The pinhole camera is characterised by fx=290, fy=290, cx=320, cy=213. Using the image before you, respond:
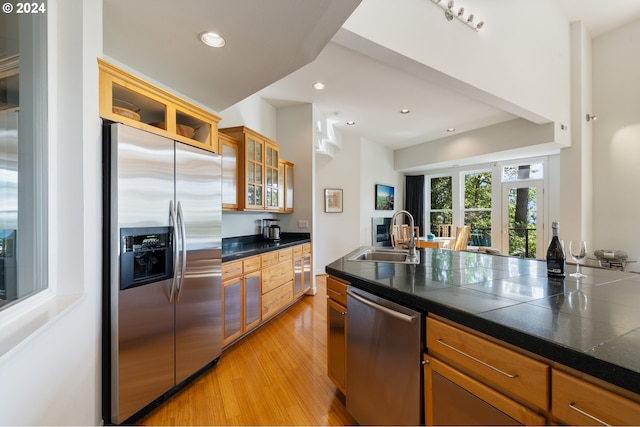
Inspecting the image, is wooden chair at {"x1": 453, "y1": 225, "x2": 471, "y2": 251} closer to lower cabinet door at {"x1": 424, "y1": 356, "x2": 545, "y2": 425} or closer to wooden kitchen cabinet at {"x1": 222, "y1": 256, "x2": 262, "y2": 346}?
wooden kitchen cabinet at {"x1": 222, "y1": 256, "x2": 262, "y2": 346}

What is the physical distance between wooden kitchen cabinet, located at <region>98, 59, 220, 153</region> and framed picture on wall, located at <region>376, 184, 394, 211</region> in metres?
4.84

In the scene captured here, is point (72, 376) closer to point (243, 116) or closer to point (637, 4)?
point (243, 116)

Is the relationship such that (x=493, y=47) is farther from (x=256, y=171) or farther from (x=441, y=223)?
(x=441, y=223)

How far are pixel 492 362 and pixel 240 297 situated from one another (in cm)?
219

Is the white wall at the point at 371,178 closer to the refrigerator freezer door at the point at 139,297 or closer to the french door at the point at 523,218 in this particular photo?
the french door at the point at 523,218

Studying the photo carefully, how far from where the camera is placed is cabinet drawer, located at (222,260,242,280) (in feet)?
8.07

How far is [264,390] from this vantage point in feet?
6.70

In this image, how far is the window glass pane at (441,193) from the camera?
7.11 m

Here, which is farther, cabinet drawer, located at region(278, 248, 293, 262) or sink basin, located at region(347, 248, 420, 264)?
cabinet drawer, located at region(278, 248, 293, 262)

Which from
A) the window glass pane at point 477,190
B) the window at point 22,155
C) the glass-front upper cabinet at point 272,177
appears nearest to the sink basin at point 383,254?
the glass-front upper cabinet at point 272,177

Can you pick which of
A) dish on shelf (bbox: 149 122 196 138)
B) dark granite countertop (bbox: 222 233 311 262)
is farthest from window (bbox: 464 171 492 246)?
dish on shelf (bbox: 149 122 196 138)

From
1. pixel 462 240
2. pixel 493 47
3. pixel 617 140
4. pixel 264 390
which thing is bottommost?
pixel 264 390

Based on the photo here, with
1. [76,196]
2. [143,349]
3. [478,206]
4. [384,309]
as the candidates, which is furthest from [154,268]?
[478,206]

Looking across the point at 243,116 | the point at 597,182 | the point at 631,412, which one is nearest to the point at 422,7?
the point at 243,116
